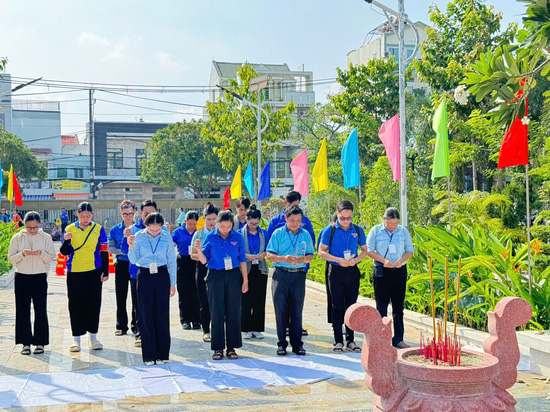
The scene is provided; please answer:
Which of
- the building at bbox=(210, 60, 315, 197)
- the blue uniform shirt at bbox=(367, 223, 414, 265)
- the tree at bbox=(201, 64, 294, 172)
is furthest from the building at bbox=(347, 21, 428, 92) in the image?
the blue uniform shirt at bbox=(367, 223, 414, 265)

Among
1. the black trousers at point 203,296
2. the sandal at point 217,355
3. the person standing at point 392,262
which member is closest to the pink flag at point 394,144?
the person standing at point 392,262

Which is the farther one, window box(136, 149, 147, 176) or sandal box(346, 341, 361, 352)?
window box(136, 149, 147, 176)

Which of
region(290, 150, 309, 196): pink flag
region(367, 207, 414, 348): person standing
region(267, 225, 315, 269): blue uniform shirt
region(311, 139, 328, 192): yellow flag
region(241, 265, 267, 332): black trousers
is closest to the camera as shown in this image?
region(267, 225, 315, 269): blue uniform shirt

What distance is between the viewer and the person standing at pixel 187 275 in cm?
970

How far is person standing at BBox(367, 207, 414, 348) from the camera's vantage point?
800 cm

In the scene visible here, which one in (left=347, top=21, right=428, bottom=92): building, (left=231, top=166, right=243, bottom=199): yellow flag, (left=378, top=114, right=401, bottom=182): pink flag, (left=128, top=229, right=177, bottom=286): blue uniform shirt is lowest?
(left=128, top=229, right=177, bottom=286): blue uniform shirt

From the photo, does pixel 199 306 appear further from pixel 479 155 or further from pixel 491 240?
pixel 479 155

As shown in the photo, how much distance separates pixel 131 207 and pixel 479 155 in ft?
40.1

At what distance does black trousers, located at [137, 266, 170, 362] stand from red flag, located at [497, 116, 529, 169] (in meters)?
4.05

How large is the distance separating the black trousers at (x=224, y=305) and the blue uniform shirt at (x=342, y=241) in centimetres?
115

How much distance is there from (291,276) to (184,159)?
125ft

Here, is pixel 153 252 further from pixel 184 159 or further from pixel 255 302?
pixel 184 159

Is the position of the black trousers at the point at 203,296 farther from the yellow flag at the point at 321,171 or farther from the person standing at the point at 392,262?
the yellow flag at the point at 321,171

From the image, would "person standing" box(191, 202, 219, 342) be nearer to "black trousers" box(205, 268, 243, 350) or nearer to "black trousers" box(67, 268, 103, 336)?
"black trousers" box(205, 268, 243, 350)
